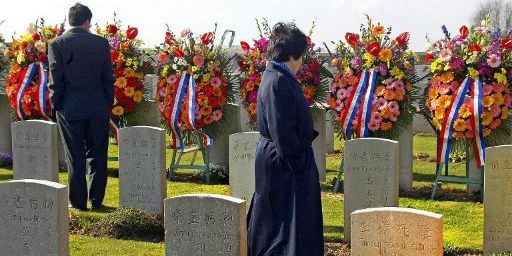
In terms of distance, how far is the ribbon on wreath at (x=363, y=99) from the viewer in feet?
33.2

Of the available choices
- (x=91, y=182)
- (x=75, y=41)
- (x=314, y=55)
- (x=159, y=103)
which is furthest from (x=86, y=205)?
(x=314, y=55)

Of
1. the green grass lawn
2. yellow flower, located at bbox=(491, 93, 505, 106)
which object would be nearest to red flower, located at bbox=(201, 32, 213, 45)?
the green grass lawn

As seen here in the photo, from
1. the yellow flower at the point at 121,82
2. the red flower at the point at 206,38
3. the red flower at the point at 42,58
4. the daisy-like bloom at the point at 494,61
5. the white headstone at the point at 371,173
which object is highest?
the red flower at the point at 206,38

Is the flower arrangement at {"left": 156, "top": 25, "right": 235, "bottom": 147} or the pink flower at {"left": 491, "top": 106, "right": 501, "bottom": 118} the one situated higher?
the flower arrangement at {"left": 156, "top": 25, "right": 235, "bottom": 147}

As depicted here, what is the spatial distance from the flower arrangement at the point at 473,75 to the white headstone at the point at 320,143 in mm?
1622

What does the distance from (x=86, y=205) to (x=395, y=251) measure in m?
4.39

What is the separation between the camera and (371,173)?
7625 millimetres

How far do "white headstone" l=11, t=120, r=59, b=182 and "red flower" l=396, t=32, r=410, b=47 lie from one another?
3.90m

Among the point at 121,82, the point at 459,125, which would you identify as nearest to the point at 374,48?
the point at 459,125

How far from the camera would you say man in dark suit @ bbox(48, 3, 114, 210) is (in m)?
8.77

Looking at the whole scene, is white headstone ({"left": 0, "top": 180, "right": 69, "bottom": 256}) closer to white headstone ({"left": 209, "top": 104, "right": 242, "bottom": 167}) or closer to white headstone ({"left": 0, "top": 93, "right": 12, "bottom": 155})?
white headstone ({"left": 209, "top": 104, "right": 242, "bottom": 167})

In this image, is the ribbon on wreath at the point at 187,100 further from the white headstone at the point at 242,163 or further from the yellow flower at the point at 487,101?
the yellow flower at the point at 487,101

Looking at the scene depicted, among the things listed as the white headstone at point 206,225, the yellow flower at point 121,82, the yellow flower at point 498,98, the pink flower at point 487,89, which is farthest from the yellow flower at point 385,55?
the white headstone at point 206,225

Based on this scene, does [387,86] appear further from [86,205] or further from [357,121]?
[86,205]
